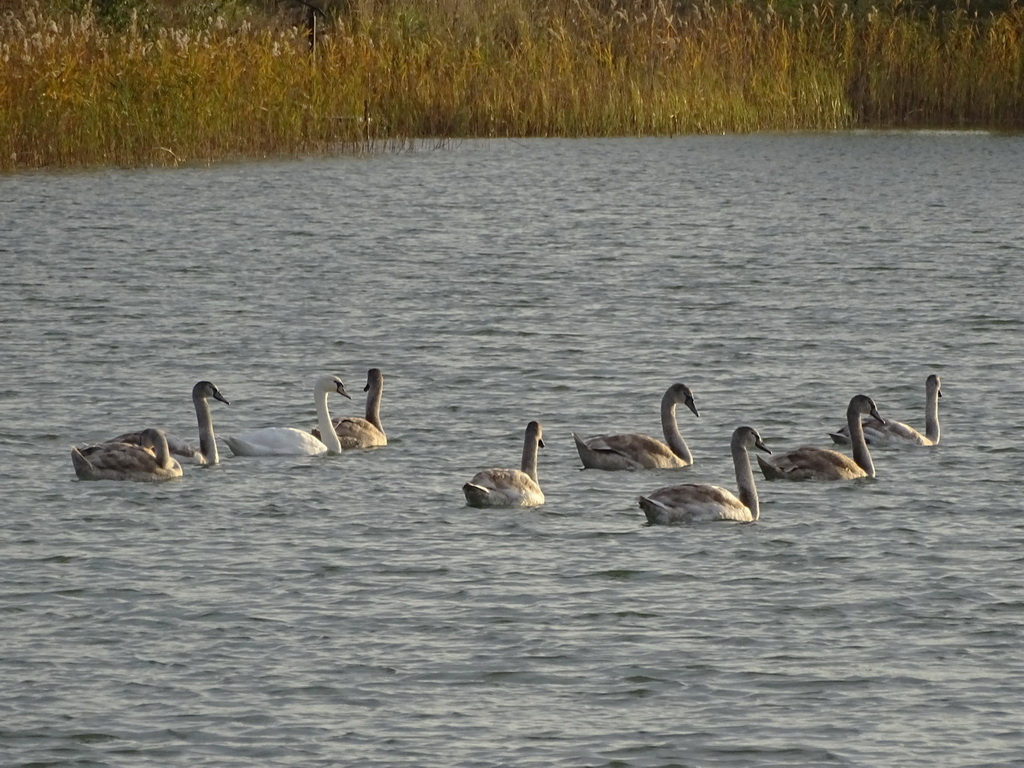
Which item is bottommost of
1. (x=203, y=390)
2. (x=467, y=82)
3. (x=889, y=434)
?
(x=889, y=434)

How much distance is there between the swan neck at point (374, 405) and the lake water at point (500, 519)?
0.25 m

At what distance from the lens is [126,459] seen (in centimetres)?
1205

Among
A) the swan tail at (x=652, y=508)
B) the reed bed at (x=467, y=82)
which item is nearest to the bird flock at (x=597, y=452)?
the swan tail at (x=652, y=508)

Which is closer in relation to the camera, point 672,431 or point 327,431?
point 672,431

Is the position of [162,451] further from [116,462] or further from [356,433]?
[356,433]

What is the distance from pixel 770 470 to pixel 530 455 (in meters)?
1.51

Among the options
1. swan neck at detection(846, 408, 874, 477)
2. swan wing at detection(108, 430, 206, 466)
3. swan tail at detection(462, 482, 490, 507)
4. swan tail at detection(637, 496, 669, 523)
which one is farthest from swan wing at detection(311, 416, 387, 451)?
swan neck at detection(846, 408, 874, 477)

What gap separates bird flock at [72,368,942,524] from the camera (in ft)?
37.0

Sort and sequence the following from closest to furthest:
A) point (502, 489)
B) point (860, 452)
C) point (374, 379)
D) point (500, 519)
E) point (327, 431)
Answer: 1. point (500, 519)
2. point (502, 489)
3. point (860, 452)
4. point (327, 431)
5. point (374, 379)

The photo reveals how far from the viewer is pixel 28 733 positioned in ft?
25.8

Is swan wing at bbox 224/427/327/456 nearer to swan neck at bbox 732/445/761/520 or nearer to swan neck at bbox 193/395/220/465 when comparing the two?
swan neck at bbox 193/395/220/465

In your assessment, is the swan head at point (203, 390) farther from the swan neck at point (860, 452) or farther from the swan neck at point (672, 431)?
the swan neck at point (860, 452)

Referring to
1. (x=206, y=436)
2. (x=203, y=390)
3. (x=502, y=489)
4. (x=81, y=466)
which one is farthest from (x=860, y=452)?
(x=81, y=466)

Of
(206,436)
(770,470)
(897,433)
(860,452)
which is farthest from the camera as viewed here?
(897,433)
